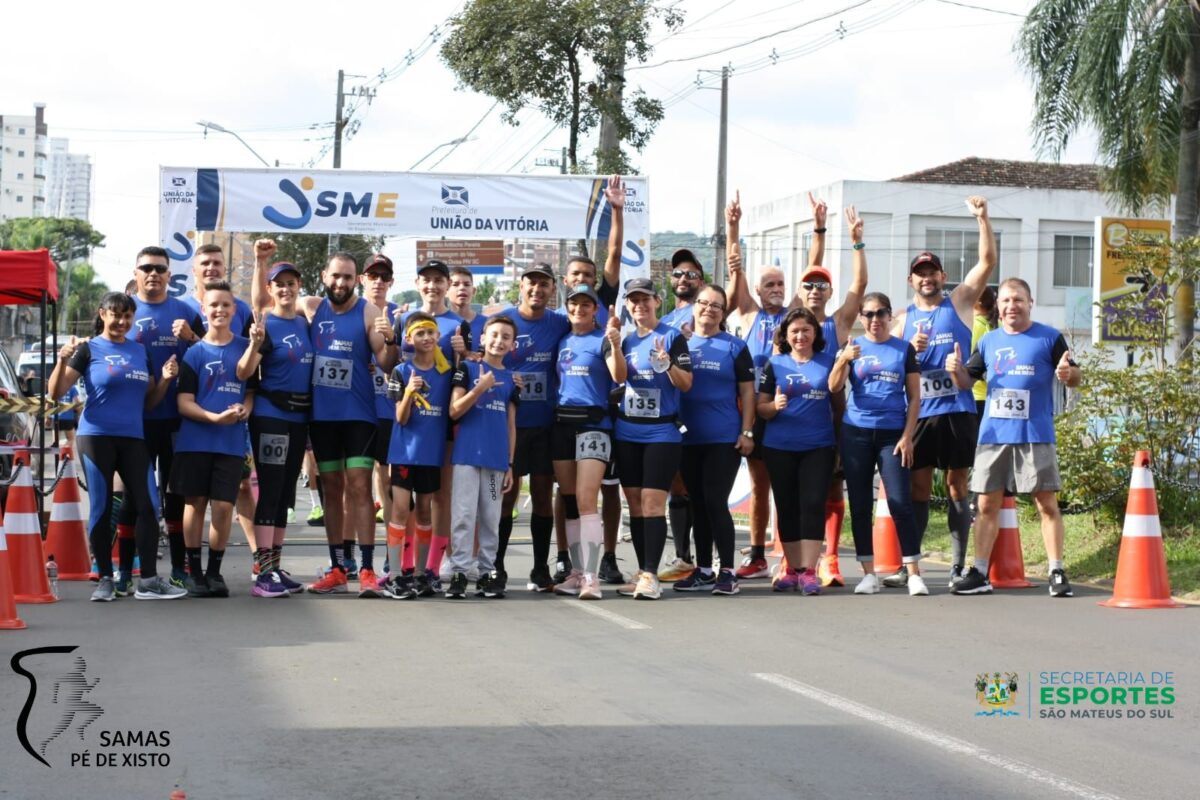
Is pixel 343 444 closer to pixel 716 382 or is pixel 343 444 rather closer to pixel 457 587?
pixel 457 587

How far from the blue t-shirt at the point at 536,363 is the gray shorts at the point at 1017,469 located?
314 cm

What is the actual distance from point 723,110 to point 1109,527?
31212 millimetres

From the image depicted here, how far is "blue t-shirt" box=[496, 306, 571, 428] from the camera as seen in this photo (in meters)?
11.0

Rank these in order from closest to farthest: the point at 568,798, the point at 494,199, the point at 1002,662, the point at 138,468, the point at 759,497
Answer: the point at 568,798 → the point at 1002,662 → the point at 138,468 → the point at 759,497 → the point at 494,199

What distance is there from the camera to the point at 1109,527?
1273cm

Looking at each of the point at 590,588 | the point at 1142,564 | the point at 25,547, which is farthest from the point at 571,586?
the point at 1142,564

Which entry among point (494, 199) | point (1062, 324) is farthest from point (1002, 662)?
point (1062, 324)

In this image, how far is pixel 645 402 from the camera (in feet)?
35.1

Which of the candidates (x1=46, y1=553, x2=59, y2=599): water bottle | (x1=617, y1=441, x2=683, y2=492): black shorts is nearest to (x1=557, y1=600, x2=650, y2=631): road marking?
(x1=617, y1=441, x2=683, y2=492): black shorts

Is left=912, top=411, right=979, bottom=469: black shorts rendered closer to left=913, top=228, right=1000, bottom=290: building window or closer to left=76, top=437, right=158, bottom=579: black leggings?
left=76, top=437, right=158, bottom=579: black leggings

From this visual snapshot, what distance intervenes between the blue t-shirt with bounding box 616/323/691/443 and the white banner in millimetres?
7340

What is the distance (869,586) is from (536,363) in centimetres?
288

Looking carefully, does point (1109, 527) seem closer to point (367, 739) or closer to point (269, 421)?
point (269, 421)

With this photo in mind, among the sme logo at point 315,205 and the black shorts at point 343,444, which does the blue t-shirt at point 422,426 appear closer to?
the black shorts at point 343,444
